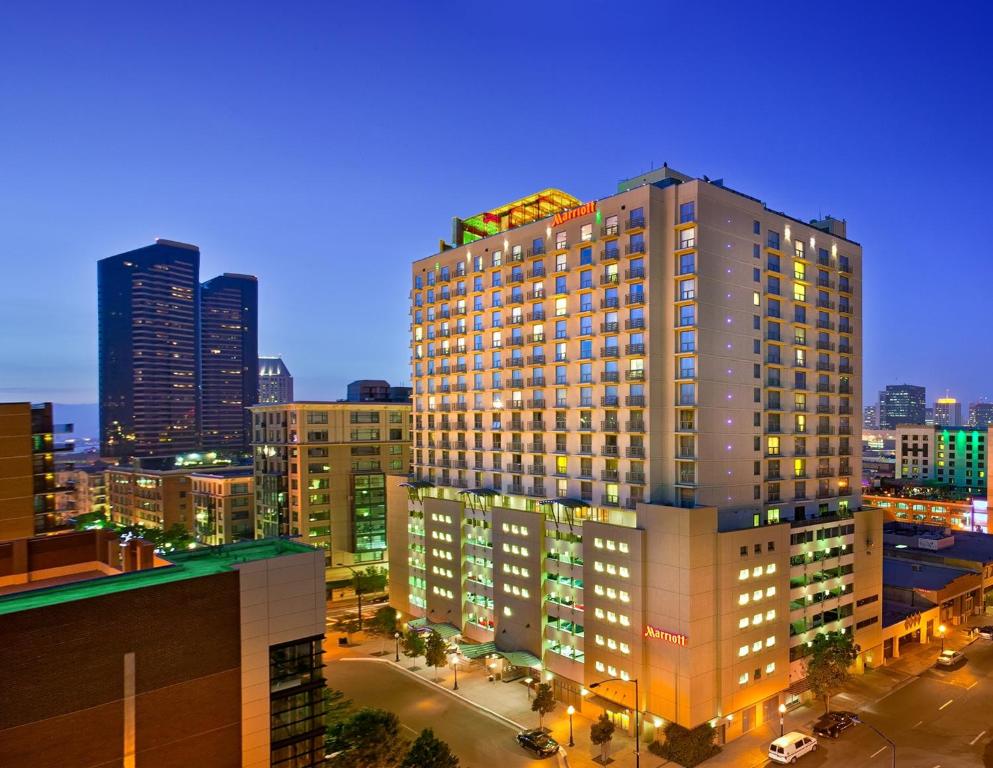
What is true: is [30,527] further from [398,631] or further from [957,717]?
[957,717]

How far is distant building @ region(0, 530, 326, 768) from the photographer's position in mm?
27375

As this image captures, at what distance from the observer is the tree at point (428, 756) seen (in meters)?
40.3

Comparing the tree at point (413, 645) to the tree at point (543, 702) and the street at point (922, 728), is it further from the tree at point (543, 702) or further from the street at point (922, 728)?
the street at point (922, 728)

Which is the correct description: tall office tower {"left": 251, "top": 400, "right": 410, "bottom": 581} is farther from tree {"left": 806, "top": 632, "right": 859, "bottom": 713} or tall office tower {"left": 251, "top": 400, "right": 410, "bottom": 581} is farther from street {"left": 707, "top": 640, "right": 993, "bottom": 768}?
tree {"left": 806, "top": 632, "right": 859, "bottom": 713}

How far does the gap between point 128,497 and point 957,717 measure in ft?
526

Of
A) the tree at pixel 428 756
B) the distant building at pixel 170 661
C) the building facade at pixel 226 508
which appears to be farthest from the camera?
the building facade at pixel 226 508

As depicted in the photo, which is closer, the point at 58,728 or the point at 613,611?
the point at 58,728

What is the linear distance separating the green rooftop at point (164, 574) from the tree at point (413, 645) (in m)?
34.6

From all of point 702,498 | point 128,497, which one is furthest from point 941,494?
point 128,497

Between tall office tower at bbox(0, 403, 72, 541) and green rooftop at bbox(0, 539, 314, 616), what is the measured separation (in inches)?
1513

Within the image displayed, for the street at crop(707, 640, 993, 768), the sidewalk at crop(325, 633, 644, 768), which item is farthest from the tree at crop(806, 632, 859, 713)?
the sidewalk at crop(325, 633, 644, 768)

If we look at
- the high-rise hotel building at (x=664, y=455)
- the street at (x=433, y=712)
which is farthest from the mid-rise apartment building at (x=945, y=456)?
the street at (x=433, y=712)

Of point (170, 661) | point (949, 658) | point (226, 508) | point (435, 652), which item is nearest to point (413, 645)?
point (435, 652)

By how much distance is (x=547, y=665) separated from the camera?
64.4 m
